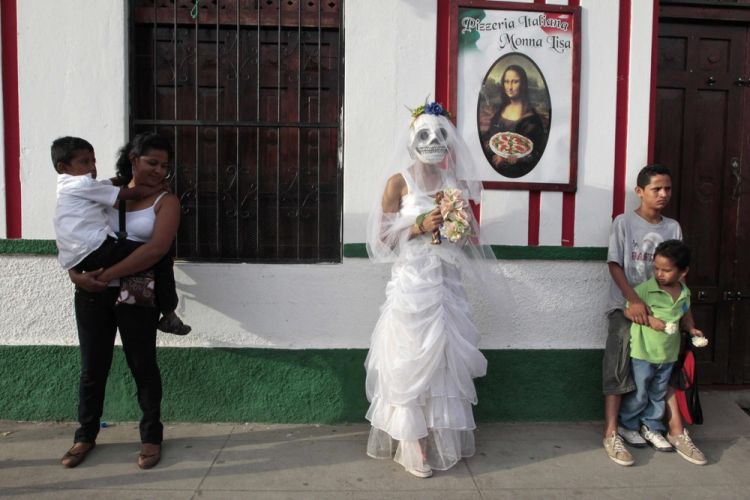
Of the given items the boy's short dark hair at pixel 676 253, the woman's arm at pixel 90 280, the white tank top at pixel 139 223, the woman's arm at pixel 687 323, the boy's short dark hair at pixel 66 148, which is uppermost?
the boy's short dark hair at pixel 66 148

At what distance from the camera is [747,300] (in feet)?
15.0

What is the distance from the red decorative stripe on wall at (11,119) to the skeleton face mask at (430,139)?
2686 mm

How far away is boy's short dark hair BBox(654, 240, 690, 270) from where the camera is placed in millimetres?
3537

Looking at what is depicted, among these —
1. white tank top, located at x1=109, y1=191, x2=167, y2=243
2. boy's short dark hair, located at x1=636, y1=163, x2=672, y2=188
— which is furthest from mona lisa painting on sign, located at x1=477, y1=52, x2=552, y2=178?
white tank top, located at x1=109, y1=191, x2=167, y2=243

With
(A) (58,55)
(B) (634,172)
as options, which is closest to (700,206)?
(B) (634,172)

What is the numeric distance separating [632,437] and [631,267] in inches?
43.3

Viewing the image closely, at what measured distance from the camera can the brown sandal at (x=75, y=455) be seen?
3.42m

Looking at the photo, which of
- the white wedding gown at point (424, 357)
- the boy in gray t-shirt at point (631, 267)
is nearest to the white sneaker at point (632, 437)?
the boy in gray t-shirt at point (631, 267)

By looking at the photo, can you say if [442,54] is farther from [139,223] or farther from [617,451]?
[617,451]

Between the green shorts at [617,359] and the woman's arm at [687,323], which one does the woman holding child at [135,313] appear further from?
the woman's arm at [687,323]

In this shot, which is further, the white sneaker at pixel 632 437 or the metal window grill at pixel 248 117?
the metal window grill at pixel 248 117

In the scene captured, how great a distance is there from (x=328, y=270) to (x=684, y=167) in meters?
2.79

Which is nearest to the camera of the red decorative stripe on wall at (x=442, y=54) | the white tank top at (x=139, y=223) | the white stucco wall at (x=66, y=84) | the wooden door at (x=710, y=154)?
the white tank top at (x=139, y=223)

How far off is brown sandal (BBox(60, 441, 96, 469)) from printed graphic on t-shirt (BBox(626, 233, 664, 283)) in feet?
11.6
